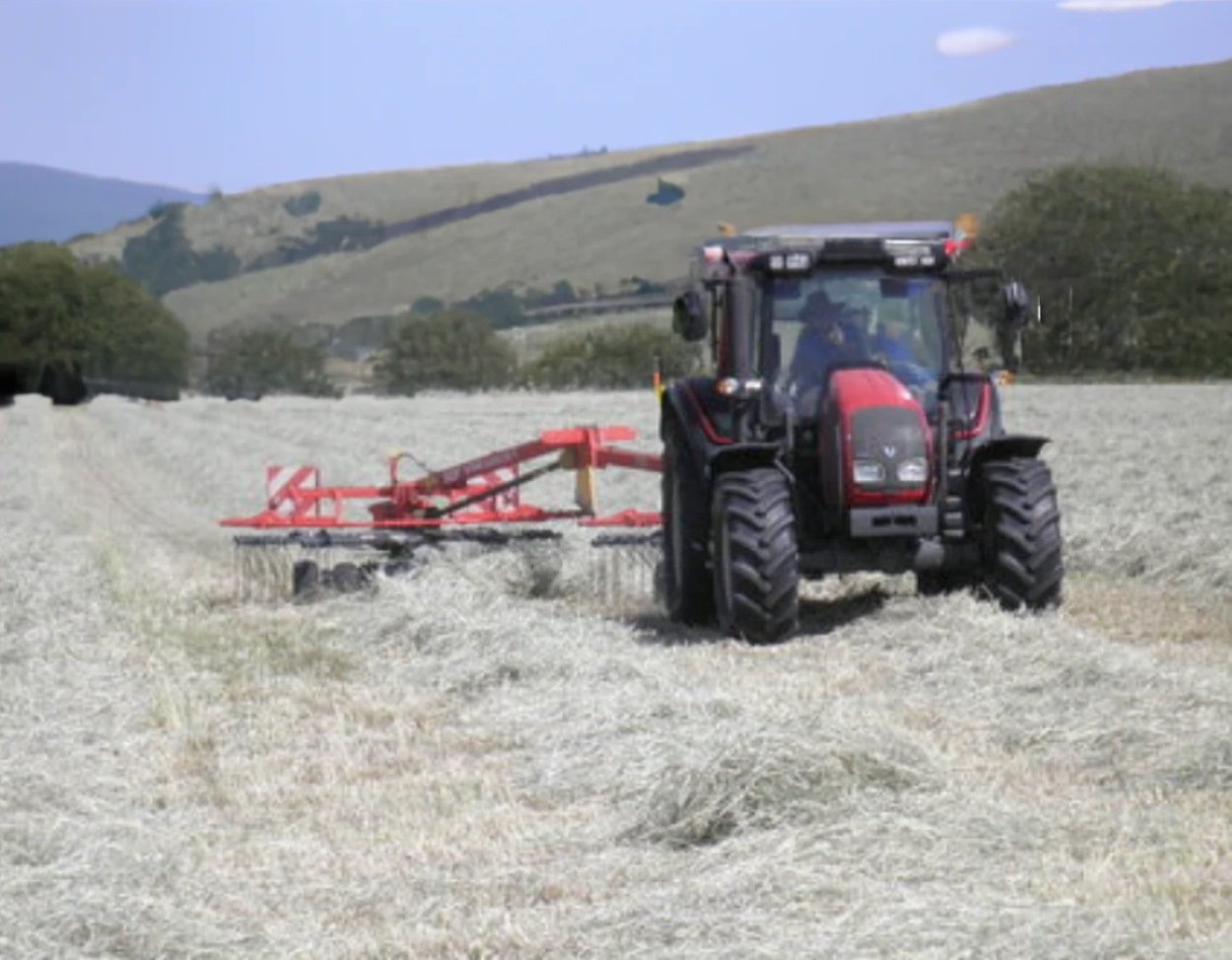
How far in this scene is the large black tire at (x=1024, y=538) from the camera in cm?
1112

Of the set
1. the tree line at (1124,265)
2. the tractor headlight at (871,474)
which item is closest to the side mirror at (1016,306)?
the tractor headlight at (871,474)

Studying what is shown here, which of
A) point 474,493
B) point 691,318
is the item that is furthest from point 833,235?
point 474,493

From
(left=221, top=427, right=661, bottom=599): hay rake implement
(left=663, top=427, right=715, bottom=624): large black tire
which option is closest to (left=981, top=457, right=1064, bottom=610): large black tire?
(left=663, top=427, right=715, bottom=624): large black tire

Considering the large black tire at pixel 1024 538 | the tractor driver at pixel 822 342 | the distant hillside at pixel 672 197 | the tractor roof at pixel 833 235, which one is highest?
the distant hillside at pixel 672 197

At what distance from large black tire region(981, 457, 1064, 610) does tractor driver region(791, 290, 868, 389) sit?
0.99m

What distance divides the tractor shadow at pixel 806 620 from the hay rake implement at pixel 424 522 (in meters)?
1.20

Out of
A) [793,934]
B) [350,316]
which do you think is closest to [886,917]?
[793,934]

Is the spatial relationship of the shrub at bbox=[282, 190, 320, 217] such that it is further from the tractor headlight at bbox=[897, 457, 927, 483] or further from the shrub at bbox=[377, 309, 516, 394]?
the tractor headlight at bbox=[897, 457, 927, 483]

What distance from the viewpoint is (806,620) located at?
12.0 m

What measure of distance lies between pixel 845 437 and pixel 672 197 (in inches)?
2944

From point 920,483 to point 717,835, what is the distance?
4.82 metres

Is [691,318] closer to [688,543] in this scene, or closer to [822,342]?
[822,342]

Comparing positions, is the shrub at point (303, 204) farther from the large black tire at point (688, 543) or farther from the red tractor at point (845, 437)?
the red tractor at point (845, 437)

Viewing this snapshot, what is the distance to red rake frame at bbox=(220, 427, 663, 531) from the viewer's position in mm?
14297
